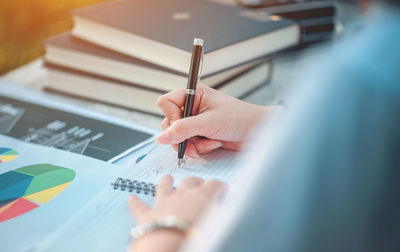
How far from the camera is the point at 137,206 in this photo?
0.54 metres

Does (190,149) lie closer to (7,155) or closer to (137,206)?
(137,206)

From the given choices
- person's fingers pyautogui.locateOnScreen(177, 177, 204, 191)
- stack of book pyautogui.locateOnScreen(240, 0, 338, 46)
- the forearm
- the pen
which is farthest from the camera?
stack of book pyautogui.locateOnScreen(240, 0, 338, 46)

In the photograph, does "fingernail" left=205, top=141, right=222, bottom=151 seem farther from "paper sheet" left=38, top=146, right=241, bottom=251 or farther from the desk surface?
the desk surface

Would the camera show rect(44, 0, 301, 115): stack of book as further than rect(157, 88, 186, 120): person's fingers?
Yes

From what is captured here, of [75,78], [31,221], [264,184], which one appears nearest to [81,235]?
[31,221]

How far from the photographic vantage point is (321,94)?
1.22 ft

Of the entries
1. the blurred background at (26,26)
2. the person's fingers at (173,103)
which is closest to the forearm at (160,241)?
the person's fingers at (173,103)

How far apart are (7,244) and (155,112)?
1.39 ft

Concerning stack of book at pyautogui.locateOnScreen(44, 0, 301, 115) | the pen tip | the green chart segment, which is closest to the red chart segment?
the green chart segment

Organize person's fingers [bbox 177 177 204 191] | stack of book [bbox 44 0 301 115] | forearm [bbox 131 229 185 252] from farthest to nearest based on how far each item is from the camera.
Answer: stack of book [bbox 44 0 301 115], person's fingers [bbox 177 177 204 191], forearm [bbox 131 229 185 252]

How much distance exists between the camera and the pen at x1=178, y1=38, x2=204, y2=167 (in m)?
0.65

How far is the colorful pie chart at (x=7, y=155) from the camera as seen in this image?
2.22 ft

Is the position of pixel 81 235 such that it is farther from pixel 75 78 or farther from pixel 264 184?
pixel 75 78

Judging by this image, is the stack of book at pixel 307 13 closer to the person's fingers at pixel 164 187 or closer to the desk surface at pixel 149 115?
the desk surface at pixel 149 115
